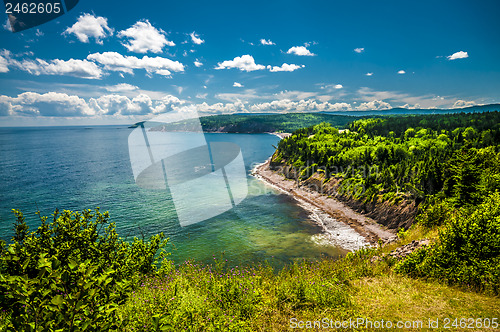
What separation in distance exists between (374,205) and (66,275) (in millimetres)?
45329

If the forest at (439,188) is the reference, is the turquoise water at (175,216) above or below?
below

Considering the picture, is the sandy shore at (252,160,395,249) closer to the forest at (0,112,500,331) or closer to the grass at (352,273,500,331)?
the forest at (0,112,500,331)

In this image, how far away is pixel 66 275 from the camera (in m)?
3.22

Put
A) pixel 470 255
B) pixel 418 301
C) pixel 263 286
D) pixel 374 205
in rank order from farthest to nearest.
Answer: pixel 374 205
pixel 263 286
pixel 470 255
pixel 418 301

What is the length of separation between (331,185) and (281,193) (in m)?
11.6

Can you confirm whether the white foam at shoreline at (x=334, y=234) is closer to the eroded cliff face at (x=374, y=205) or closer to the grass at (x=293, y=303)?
the eroded cliff face at (x=374, y=205)

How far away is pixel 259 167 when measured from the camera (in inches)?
3620

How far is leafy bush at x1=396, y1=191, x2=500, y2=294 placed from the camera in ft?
31.0

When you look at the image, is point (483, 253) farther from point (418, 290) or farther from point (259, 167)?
point (259, 167)

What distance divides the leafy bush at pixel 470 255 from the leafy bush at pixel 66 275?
12129 millimetres

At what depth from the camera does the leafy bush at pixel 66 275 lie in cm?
321

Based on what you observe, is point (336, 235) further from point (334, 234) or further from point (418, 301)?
point (418, 301)

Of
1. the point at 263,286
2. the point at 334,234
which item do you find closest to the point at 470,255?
the point at 263,286

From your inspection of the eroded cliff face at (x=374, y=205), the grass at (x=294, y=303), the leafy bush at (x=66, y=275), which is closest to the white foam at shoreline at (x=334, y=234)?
the eroded cliff face at (x=374, y=205)
